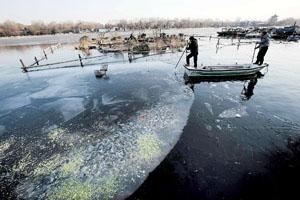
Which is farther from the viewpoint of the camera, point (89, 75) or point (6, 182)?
point (89, 75)

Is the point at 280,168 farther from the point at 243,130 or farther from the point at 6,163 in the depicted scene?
the point at 6,163

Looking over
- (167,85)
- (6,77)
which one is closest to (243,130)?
(167,85)

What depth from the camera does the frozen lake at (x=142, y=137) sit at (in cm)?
555

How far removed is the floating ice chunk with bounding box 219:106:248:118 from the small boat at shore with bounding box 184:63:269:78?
4.60 metres

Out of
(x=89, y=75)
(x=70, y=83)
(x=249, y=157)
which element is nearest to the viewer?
(x=249, y=157)

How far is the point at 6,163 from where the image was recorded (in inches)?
264

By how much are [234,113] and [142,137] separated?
486cm

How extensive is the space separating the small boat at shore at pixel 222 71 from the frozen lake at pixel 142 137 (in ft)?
2.65

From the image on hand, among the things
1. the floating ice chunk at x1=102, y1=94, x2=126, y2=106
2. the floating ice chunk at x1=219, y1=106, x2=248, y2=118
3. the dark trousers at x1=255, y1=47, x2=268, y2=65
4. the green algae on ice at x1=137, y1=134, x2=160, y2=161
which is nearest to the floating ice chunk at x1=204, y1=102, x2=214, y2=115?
the floating ice chunk at x1=219, y1=106, x2=248, y2=118

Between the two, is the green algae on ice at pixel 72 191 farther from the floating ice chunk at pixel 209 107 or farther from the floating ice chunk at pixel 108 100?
the floating ice chunk at pixel 209 107

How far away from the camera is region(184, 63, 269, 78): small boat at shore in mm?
13688

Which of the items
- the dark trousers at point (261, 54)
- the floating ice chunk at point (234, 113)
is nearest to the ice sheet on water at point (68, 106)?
the floating ice chunk at point (234, 113)

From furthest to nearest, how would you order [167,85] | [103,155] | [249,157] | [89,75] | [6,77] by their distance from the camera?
[6,77] < [89,75] < [167,85] < [103,155] < [249,157]

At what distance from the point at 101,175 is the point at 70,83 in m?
11.6
